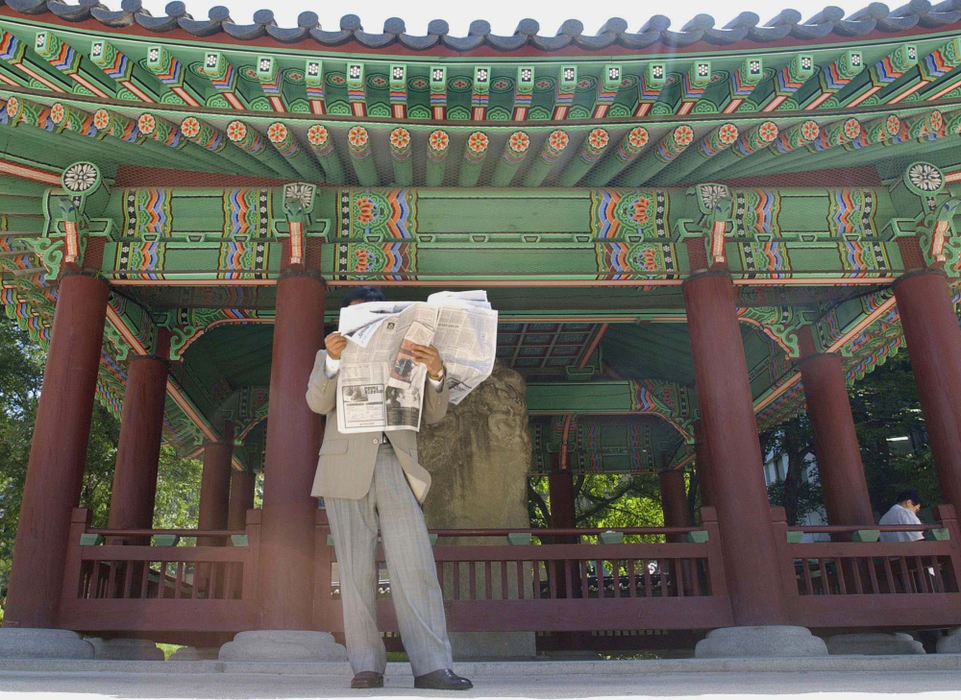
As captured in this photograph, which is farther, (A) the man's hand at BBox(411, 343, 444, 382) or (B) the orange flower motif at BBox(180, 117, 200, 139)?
(B) the orange flower motif at BBox(180, 117, 200, 139)

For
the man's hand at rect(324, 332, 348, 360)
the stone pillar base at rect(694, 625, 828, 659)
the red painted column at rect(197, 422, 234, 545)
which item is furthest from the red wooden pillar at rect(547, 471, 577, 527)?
the man's hand at rect(324, 332, 348, 360)

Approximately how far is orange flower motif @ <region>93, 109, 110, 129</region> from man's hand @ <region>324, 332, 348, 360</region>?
11.7 ft

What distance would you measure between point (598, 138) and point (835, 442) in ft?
12.8

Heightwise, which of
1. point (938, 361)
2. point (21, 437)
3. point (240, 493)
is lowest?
point (938, 361)

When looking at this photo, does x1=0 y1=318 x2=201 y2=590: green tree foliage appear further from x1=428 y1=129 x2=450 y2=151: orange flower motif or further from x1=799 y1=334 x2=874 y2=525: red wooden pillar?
x1=799 y1=334 x2=874 y2=525: red wooden pillar

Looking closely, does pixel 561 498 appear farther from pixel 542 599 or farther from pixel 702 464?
pixel 542 599

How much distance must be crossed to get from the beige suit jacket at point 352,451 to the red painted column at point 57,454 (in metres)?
3.25

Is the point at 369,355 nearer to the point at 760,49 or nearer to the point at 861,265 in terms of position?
the point at 760,49

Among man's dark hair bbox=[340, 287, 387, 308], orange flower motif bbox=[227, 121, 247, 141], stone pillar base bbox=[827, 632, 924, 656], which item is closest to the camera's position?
man's dark hair bbox=[340, 287, 387, 308]

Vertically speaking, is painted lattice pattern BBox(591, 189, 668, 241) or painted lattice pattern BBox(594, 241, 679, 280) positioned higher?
painted lattice pattern BBox(591, 189, 668, 241)

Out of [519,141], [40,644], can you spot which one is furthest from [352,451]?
[519,141]

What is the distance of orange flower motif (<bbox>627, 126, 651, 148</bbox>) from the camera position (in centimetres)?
591

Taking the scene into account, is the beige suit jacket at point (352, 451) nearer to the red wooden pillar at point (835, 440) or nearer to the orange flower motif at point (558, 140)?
the orange flower motif at point (558, 140)

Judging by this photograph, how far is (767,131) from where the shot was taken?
593 centimetres
